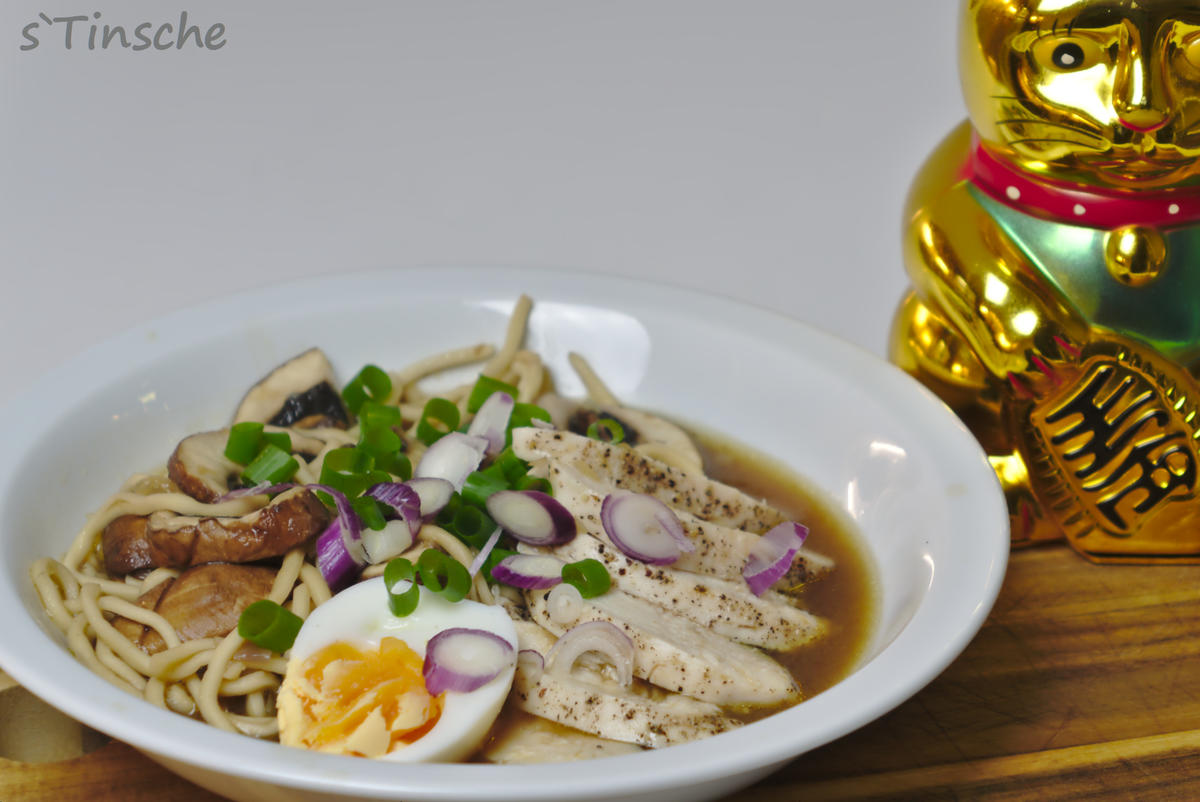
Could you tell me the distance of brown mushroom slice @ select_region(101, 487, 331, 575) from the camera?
240 cm

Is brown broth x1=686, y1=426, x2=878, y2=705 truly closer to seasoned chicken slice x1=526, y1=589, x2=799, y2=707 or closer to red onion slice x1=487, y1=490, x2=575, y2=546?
seasoned chicken slice x1=526, y1=589, x2=799, y2=707

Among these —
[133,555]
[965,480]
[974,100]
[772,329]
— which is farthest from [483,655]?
[974,100]

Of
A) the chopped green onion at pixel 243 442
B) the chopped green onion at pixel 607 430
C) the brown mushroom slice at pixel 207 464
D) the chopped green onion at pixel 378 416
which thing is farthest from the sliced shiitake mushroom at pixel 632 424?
the chopped green onion at pixel 243 442

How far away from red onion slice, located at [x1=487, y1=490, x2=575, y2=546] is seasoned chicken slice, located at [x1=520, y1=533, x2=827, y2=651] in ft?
0.12

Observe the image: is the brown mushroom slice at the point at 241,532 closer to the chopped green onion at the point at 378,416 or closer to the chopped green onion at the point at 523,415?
the chopped green onion at the point at 378,416

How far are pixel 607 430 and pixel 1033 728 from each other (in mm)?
1305

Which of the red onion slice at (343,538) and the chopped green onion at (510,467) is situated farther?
the chopped green onion at (510,467)

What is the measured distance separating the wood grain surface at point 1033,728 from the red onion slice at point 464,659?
0.55m

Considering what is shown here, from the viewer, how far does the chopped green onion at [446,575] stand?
88.0 inches

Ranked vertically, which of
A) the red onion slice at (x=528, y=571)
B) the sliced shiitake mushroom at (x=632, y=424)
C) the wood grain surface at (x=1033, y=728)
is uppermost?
the red onion slice at (x=528, y=571)

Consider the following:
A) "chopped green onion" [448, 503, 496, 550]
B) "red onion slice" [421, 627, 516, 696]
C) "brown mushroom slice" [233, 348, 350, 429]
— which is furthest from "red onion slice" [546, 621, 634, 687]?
"brown mushroom slice" [233, 348, 350, 429]

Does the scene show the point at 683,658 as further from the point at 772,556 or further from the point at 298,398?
the point at 298,398

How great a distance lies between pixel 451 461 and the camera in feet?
8.80

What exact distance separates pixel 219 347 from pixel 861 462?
70.4 inches
